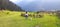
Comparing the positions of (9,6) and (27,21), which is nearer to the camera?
(27,21)

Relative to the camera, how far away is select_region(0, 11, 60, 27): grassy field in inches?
101

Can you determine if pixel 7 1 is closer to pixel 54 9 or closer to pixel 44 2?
pixel 44 2

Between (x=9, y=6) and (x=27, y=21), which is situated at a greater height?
(x=9, y=6)

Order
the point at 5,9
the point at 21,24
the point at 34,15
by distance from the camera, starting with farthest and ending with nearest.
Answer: the point at 5,9, the point at 34,15, the point at 21,24

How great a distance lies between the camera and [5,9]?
3.02m

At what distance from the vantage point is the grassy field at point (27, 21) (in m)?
2.56

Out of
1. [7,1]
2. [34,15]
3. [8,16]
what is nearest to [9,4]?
[7,1]

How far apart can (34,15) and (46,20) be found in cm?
31

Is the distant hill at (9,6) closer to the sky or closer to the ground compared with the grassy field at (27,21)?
closer to the sky

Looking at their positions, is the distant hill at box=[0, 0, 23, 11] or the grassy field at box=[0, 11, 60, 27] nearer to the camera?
the grassy field at box=[0, 11, 60, 27]

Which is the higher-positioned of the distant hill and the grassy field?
the distant hill

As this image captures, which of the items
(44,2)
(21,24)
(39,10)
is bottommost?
(21,24)

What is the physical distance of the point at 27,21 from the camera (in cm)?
267

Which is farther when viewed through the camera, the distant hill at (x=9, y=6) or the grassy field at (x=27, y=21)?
the distant hill at (x=9, y=6)
